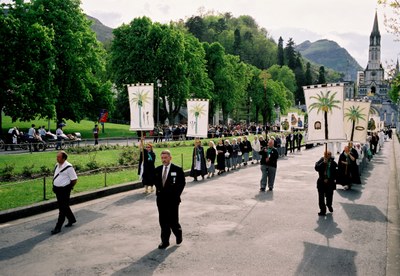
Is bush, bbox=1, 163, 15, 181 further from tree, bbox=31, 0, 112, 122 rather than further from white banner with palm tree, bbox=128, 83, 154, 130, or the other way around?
tree, bbox=31, 0, 112, 122

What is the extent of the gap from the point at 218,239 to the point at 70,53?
1230 inches

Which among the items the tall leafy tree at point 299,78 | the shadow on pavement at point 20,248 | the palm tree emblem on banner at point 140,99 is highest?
the tall leafy tree at point 299,78

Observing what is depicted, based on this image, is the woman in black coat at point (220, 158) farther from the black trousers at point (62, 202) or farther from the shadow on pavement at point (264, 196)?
the black trousers at point (62, 202)

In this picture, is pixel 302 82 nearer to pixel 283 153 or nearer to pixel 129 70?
pixel 129 70

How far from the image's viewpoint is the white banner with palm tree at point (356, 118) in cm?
1706

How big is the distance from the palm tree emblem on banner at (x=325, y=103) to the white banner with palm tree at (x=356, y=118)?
604 centimetres

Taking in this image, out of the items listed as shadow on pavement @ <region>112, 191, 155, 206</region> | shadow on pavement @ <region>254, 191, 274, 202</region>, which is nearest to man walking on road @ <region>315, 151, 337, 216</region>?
shadow on pavement @ <region>254, 191, 274, 202</region>

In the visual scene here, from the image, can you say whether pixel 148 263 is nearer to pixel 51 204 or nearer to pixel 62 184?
pixel 62 184

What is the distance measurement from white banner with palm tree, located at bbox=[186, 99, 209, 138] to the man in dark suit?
10.6 meters

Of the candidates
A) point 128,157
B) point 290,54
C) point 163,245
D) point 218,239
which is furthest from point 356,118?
point 290,54

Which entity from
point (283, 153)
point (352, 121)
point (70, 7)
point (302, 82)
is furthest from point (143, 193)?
point (302, 82)

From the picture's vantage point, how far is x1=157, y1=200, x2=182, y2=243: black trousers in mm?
7941

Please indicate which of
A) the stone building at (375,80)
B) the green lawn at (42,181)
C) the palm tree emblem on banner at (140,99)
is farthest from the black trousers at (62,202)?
the stone building at (375,80)

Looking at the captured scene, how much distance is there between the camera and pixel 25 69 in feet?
102
